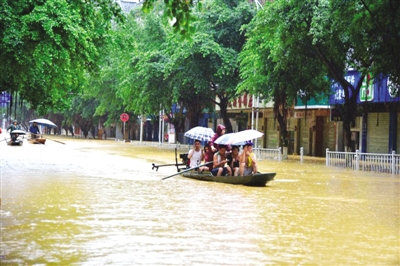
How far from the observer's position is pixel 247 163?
62.6ft

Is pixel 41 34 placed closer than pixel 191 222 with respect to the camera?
No

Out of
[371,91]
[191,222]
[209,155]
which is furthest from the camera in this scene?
[371,91]

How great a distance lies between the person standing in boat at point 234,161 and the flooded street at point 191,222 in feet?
2.58

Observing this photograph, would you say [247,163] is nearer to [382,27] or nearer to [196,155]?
[196,155]

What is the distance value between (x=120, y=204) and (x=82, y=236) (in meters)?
4.27

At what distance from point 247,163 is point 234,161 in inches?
38.0

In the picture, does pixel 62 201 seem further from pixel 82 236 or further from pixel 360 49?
pixel 360 49

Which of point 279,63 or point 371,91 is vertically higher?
point 279,63

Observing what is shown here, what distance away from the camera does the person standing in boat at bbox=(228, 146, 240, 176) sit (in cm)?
1966

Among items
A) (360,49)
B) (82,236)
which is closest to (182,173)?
(360,49)

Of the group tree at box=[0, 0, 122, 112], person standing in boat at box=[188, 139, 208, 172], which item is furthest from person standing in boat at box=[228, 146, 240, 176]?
tree at box=[0, 0, 122, 112]

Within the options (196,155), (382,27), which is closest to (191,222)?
(196,155)

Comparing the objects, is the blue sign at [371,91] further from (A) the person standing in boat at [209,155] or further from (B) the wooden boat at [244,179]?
(B) the wooden boat at [244,179]

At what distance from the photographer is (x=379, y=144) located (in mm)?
37812
